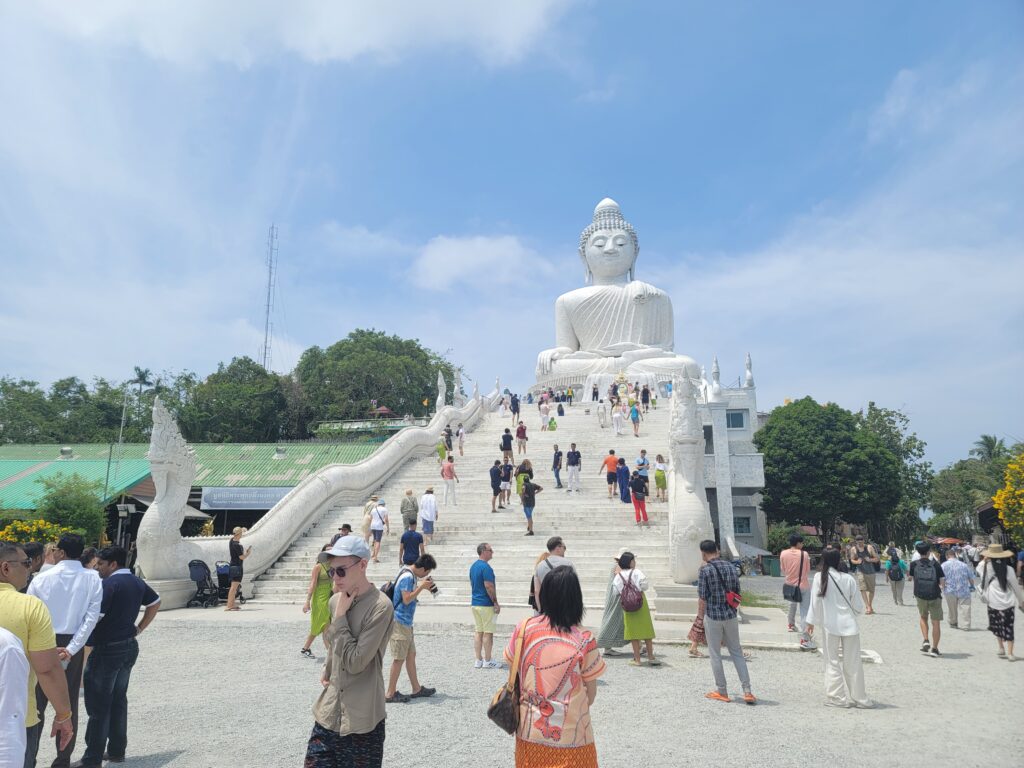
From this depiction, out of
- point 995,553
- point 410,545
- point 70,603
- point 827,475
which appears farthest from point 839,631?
point 827,475

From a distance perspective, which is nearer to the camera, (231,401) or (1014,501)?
(1014,501)

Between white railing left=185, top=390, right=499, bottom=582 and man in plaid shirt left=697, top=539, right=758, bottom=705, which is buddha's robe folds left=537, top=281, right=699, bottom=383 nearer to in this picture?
white railing left=185, top=390, right=499, bottom=582

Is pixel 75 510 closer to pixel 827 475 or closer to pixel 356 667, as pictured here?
pixel 356 667

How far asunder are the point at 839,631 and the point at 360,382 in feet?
115

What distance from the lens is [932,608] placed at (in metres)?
8.23

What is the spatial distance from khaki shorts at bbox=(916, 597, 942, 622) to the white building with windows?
12.0 meters

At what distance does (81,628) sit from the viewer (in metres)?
4.43

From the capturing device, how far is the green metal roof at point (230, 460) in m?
20.5

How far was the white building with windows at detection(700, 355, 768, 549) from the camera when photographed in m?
23.6

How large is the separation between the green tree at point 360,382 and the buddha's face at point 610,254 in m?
12.1

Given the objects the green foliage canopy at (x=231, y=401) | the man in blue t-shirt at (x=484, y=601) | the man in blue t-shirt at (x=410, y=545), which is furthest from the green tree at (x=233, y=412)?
the man in blue t-shirt at (x=484, y=601)

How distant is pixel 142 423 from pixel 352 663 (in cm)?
3762

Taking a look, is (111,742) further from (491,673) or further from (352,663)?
(491,673)

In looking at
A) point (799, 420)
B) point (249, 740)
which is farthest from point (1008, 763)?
point (799, 420)
